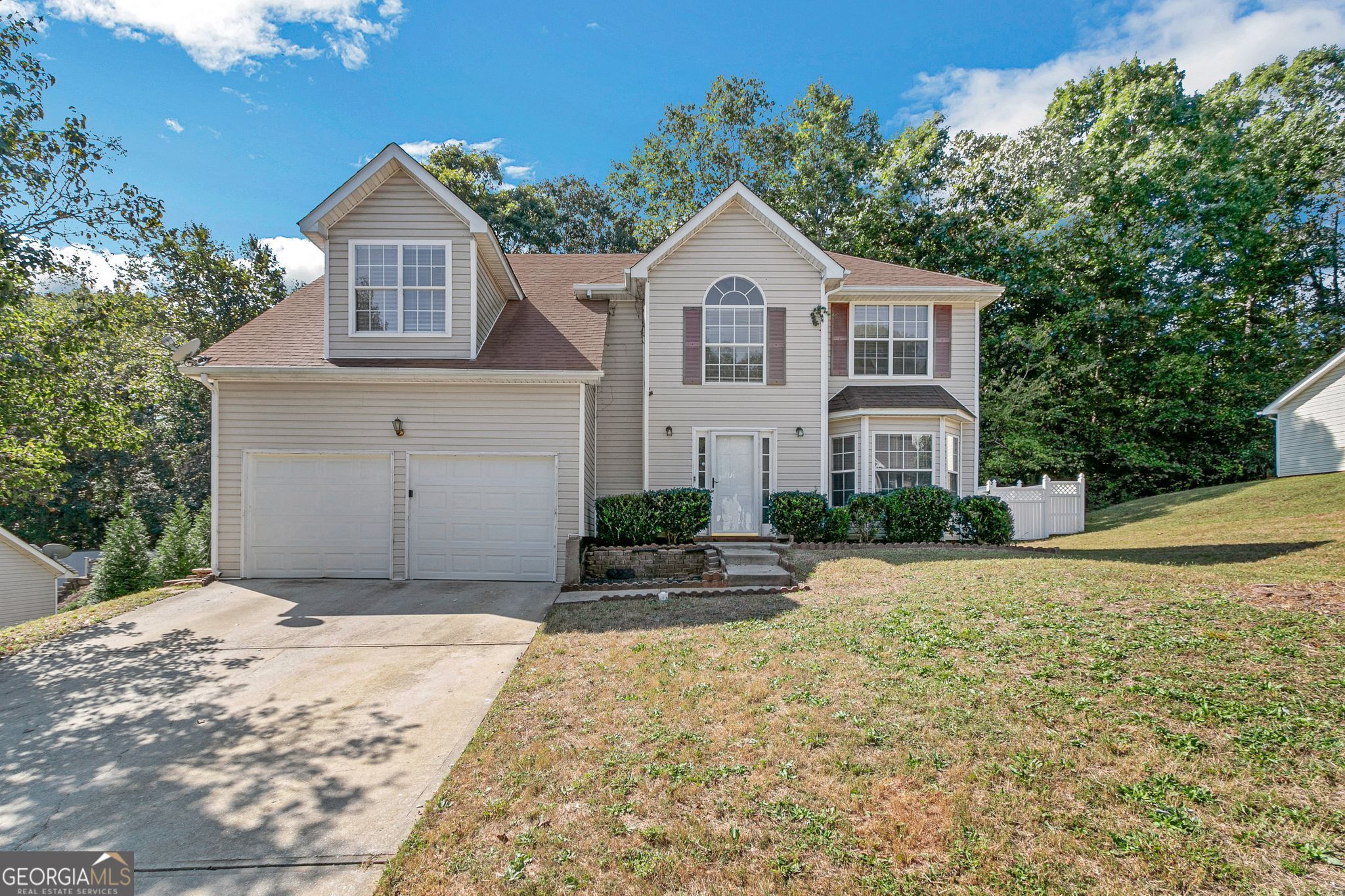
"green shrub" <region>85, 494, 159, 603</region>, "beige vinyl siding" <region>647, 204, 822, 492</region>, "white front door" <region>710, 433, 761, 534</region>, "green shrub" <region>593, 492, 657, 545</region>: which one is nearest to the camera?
"green shrub" <region>593, 492, 657, 545</region>

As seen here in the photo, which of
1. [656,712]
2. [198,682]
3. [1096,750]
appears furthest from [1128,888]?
[198,682]

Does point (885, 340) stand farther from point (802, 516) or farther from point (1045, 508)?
point (1045, 508)

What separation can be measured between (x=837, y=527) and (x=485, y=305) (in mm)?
7874

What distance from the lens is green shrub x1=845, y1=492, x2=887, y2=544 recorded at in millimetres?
11719

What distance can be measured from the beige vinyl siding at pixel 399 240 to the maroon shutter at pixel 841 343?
25.9 feet

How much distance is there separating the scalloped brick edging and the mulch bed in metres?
4.39

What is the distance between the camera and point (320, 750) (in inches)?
165

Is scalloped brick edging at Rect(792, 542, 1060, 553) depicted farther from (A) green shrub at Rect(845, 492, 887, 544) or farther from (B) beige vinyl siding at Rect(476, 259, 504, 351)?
(B) beige vinyl siding at Rect(476, 259, 504, 351)

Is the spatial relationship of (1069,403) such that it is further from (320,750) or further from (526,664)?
(320,750)

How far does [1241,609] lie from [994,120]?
79.1 ft

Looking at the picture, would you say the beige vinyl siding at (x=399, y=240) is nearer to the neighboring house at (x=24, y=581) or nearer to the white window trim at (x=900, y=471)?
the white window trim at (x=900, y=471)

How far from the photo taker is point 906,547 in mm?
11125

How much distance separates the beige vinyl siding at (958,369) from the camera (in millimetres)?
13656

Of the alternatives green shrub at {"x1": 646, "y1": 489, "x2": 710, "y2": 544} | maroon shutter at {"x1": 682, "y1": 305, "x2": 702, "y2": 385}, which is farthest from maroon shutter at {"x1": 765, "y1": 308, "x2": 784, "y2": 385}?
green shrub at {"x1": 646, "y1": 489, "x2": 710, "y2": 544}
